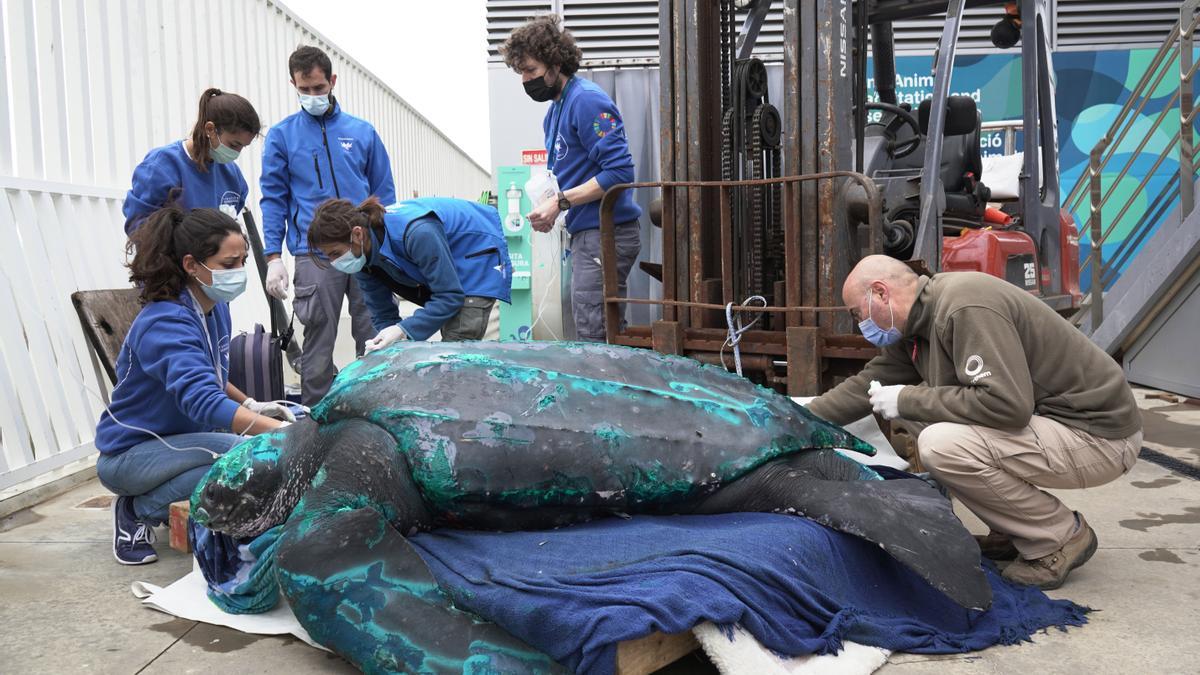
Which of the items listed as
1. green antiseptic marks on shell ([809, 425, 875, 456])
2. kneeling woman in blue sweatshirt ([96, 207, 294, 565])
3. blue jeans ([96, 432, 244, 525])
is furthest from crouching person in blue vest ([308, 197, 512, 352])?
green antiseptic marks on shell ([809, 425, 875, 456])

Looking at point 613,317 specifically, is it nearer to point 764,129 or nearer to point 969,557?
point 764,129

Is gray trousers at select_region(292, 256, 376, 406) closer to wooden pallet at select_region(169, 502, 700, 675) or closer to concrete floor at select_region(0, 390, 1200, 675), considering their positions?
concrete floor at select_region(0, 390, 1200, 675)

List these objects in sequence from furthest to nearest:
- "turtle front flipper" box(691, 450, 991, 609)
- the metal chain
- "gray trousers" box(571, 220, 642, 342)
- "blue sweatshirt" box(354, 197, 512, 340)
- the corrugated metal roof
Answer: the corrugated metal roof → "gray trousers" box(571, 220, 642, 342) → the metal chain → "blue sweatshirt" box(354, 197, 512, 340) → "turtle front flipper" box(691, 450, 991, 609)

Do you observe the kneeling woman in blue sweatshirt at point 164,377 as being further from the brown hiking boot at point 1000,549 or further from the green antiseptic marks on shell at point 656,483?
the brown hiking boot at point 1000,549

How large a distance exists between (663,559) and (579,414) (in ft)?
1.72

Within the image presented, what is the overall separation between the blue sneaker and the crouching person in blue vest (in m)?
1.07

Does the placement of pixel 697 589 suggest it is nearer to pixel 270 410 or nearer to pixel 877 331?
pixel 877 331

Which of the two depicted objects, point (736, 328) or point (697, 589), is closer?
point (697, 589)

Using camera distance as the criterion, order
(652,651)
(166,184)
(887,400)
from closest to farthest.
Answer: (652,651), (887,400), (166,184)

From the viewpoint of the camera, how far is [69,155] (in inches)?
199

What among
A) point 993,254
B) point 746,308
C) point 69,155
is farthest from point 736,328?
point 69,155

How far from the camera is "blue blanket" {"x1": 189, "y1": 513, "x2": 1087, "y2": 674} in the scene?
2.18m

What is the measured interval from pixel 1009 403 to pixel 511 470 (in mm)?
1419

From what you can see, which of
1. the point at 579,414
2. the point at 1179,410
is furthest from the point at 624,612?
the point at 1179,410
